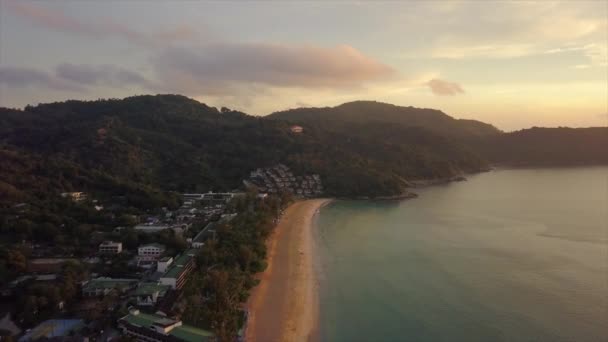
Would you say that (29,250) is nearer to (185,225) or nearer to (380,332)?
(185,225)

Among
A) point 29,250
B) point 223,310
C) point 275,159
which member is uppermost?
point 275,159

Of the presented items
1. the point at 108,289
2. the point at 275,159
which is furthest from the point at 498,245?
the point at 275,159

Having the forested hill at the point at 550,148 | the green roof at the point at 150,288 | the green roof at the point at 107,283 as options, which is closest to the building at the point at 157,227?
the green roof at the point at 107,283

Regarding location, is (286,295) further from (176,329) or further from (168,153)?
(168,153)

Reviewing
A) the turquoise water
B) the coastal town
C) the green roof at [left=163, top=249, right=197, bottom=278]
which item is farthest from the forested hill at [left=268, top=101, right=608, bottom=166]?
the green roof at [left=163, top=249, right=197, bottom=278]

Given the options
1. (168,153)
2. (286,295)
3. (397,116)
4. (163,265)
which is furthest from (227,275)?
(397,116)

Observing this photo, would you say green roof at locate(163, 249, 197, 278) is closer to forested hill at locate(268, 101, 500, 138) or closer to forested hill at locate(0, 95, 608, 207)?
forested hill at locate(0, 95, 608, 207)

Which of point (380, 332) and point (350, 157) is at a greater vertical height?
point (350, 157)
